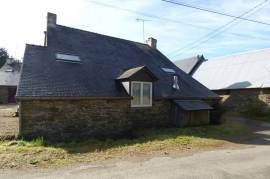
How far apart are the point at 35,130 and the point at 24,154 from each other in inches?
91.5

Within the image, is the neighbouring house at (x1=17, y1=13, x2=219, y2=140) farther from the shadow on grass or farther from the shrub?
the shadow on grass

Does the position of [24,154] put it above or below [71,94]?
below

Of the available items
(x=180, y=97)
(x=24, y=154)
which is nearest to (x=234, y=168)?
(x=24, y=154)

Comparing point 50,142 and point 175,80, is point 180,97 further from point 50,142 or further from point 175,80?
point 50,142

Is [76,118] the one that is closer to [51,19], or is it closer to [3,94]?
[51,19]

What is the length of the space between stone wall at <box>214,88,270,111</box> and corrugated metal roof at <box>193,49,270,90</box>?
1.68 feet

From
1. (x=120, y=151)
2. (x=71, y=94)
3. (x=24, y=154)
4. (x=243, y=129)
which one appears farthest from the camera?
(x=243, y=129)

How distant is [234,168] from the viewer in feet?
24.5

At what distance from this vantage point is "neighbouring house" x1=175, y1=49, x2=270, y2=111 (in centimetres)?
2303

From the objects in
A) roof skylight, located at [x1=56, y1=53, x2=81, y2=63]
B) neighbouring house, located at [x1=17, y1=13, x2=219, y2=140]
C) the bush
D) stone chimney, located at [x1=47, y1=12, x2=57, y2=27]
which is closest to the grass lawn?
neighbouring house, located at [x1=17, y1=13, x2=219, y2=140]

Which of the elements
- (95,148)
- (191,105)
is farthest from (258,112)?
(95,148)

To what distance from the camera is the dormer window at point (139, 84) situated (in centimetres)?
1366

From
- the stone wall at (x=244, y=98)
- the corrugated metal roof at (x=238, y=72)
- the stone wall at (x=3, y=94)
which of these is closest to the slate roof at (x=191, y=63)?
the corrugated metal roof at (x=238, y=72)

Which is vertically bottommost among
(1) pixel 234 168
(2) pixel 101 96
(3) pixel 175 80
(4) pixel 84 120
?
(1) pixel 234 168
